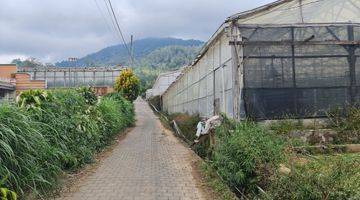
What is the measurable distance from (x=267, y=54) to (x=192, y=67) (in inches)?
420

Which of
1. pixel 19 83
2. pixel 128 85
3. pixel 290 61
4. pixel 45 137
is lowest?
pixel 45 137

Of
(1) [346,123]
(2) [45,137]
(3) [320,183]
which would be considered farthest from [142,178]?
(1) [346,123]

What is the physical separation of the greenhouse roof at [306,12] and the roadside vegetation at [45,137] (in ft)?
A: 18.6

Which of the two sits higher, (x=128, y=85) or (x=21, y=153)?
(x=128, y=85)

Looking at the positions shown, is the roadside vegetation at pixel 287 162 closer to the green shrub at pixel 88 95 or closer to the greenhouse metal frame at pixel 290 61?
the greenhouse metal frame at pixel 290 61

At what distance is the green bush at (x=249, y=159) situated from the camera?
26.0 feet

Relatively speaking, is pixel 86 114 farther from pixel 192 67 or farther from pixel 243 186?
pixel 192 67

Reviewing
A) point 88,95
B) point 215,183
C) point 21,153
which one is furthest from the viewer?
point 88,95

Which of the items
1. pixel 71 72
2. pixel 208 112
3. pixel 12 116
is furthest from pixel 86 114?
pixel 71 72

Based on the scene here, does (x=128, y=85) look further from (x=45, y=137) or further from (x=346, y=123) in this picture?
(x=45, y=137)

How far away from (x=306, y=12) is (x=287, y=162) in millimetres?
7429

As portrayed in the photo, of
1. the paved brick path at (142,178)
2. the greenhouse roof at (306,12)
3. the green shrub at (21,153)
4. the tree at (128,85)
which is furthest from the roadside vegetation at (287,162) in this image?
the tree at (128,85)

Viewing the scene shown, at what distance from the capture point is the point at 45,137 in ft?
29.7

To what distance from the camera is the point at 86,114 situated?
46.9 ft
